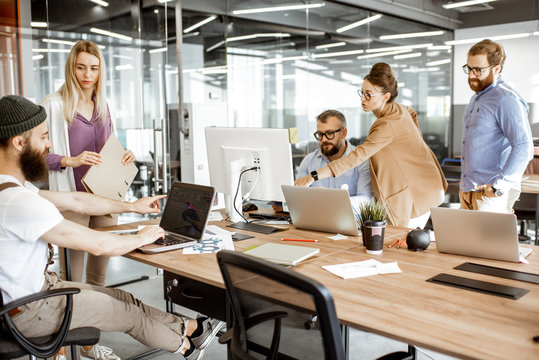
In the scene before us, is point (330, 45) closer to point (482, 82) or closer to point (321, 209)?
point (482, 82)

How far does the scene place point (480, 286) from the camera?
5.73ft

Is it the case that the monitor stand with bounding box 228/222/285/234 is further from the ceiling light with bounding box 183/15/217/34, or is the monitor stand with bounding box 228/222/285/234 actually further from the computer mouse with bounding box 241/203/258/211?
the ceiling light with bounding box 183/15/217/34

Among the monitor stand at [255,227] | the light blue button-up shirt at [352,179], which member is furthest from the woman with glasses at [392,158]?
the monitor stand at [255,227]

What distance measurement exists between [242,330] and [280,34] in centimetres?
547

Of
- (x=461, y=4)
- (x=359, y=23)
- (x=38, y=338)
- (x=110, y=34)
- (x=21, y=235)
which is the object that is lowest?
(x=38, y=338)

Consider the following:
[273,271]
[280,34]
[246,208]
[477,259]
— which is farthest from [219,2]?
[273,271]

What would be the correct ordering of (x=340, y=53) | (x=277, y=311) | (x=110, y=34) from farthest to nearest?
(x=340, y=53), (x=110, y=34), (x=277, y=311)

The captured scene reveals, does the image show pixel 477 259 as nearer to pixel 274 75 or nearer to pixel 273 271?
pixel 273 271

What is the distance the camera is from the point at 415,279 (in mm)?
1844

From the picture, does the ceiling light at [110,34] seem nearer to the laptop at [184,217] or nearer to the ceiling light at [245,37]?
the ceiling light at [245,37]

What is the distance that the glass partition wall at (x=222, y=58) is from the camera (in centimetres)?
477

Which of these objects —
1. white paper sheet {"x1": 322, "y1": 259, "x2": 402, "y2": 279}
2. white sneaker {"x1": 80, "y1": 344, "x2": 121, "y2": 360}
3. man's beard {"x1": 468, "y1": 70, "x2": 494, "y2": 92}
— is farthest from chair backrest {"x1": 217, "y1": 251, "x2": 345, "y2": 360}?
man's beard {"x1": 468, "y1": 70, "x2": 494, "y2": 92}

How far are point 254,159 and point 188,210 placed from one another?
1.67 feet

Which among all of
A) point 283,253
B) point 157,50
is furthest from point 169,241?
point 157,50
